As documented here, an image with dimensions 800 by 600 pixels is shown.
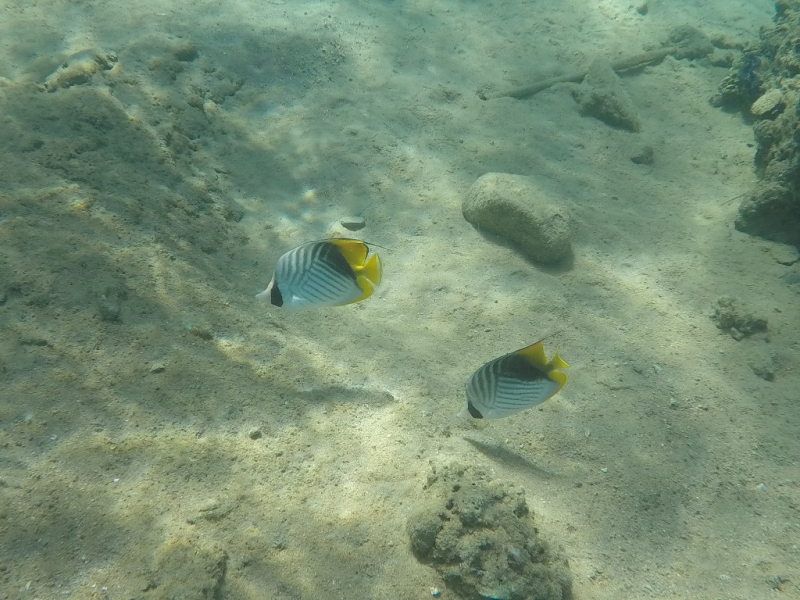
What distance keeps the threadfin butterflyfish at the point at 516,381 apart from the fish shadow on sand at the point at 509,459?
25.9 inches

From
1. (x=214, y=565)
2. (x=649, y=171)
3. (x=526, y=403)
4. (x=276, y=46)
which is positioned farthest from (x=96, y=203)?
(x=649, y=171)

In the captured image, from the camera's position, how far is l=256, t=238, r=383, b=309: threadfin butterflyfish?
2.55m

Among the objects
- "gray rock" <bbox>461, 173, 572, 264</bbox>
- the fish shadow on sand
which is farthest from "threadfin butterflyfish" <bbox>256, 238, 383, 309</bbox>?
"gray rock" <bbox>461, 173, 572, 264</bbox>

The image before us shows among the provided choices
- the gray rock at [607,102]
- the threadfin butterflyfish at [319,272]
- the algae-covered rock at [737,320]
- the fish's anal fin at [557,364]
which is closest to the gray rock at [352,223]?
the threadfin butterflyfish at [319,272]

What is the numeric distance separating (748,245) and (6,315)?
665cm

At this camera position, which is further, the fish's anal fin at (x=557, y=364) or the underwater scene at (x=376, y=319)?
the fish's anal fin at (x=557, y=364)

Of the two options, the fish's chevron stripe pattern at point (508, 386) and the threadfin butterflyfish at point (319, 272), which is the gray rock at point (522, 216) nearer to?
the fish's chevron stripe pattern at point (508, 386)

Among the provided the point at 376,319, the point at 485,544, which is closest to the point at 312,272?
the point at 485,544

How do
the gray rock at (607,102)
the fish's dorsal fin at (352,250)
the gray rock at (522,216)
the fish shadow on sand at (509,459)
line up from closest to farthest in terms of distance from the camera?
the fish's dorsal fin at (352,250) < the fish shadow on sand at (509,459) < the gray rock at (522,216) < the gray rock at (607,102)

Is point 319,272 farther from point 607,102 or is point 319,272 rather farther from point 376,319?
point 607,102

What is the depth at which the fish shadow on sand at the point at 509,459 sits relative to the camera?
3.15 m

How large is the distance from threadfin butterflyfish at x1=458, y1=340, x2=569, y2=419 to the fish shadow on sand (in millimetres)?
658

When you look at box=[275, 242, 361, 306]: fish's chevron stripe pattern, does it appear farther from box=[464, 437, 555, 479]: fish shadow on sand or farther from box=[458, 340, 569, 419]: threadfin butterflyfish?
box=[464, 437, 555, 479]: fish shadow on sand

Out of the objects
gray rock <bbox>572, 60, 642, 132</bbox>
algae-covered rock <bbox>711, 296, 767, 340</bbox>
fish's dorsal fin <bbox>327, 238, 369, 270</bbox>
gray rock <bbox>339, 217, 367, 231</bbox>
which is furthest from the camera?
gray rock <bbox>572, 60, 642, 132</bbox>
